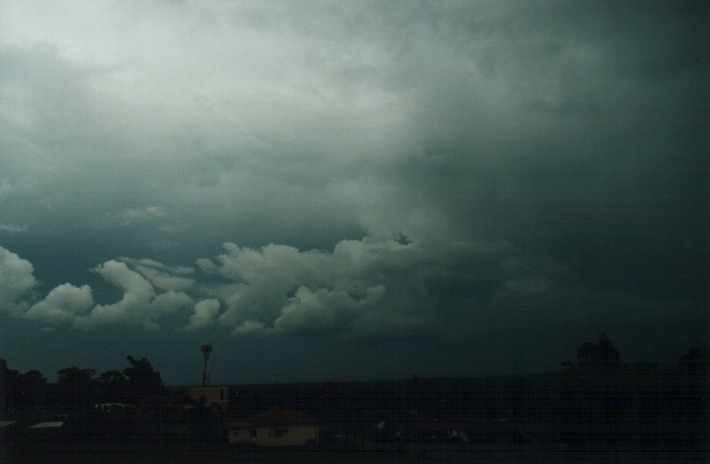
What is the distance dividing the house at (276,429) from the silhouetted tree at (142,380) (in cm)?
63

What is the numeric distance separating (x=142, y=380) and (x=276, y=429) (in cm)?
108

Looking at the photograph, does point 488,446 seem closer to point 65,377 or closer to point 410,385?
point 410,385

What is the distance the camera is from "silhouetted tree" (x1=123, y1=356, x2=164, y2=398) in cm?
420

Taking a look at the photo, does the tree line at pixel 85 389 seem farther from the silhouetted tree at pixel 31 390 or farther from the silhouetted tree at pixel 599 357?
the silhouetted tree at pixel 599 357

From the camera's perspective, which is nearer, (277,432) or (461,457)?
(461,457)

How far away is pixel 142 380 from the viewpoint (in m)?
4.22

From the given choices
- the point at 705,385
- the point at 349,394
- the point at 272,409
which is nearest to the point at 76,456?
the point at 272,409

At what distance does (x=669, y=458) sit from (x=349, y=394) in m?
2.11

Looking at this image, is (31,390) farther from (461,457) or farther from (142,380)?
(461,457)

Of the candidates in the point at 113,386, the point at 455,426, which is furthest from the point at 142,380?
the point at 455,426

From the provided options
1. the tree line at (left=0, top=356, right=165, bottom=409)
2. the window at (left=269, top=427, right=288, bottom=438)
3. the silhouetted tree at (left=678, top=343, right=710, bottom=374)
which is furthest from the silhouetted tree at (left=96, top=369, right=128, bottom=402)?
the silhouetted tree at (left=678, top=343, right=710, bottom=374)

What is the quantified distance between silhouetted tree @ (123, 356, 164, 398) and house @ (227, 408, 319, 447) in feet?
2.08

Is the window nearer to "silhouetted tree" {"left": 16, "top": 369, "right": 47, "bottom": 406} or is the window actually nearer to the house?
the house

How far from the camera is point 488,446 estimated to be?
3.87 m
